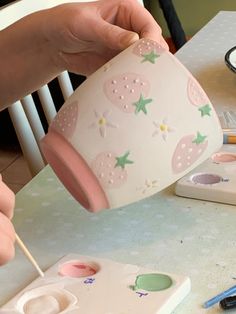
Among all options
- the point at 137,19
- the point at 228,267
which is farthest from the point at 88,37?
the point at 228,267

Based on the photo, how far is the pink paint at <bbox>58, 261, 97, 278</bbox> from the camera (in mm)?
552

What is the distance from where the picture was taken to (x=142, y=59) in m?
0.54

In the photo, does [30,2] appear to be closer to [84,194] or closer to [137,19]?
[137,19]

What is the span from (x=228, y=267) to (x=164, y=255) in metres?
0.06

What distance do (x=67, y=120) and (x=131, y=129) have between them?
0.05 m

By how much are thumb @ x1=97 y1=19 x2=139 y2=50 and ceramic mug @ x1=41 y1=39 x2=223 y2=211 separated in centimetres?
5

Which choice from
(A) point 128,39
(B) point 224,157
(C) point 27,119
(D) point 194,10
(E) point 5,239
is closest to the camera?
(E) point 5,239

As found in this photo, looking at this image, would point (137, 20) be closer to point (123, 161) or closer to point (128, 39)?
point (128, 39)

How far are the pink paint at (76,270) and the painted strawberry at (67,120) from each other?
11cm

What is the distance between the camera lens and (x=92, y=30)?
0.65 metres

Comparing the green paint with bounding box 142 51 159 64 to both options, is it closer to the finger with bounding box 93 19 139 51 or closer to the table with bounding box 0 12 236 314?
the finger with bounding box 93 19 139 51

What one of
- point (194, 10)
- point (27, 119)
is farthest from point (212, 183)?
point (194, 10)

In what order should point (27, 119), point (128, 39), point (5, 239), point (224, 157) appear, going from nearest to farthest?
point (5, 239) → point (128, 39) → point (224, 157) → point (27, 119)

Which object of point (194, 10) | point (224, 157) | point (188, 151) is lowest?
point (194, 10)
